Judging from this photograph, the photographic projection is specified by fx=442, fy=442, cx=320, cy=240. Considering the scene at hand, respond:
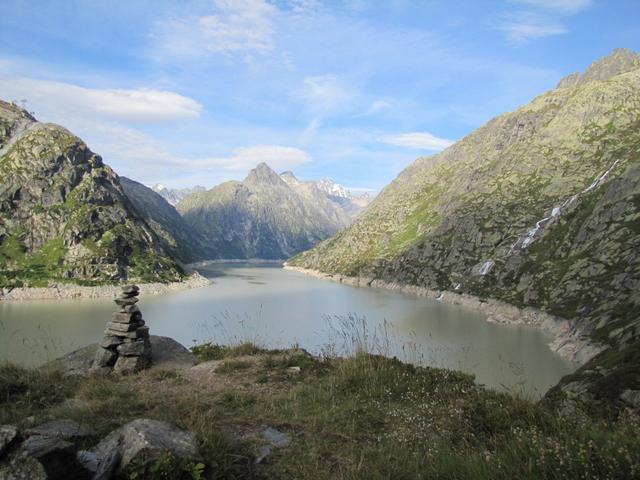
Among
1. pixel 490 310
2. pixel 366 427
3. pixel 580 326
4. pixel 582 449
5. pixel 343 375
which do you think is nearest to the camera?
pixel 582 449

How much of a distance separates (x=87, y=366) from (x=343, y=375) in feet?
30.2

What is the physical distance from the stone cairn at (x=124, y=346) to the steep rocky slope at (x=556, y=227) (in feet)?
164

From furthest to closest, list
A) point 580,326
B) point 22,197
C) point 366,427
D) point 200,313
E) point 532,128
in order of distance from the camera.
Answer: point 532,128
point 22,197
point 200,313
point 580,326
point 366,427

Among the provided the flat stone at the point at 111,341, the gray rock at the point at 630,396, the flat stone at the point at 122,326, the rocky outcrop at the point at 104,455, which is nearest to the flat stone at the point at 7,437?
the rocky outcrop at the point at 104,455

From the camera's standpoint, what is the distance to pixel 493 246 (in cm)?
13750

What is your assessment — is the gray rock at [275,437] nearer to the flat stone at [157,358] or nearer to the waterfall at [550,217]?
the flat stone at [157,358]

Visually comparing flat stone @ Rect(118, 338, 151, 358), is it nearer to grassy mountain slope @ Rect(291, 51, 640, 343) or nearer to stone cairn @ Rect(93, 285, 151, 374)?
stone cairn @ Rect(93, 285, 151, 374)

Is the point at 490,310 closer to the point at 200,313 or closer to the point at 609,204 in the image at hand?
the point at 609,204

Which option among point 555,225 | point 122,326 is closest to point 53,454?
point 122,326

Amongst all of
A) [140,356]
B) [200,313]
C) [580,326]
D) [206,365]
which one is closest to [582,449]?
[206,365]

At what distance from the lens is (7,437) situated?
4.86 m

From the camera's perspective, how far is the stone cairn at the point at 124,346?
1378cm

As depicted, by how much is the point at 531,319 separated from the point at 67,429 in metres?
93.9

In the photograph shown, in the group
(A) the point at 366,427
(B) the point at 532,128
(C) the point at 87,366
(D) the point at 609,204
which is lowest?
(C) the point at 87,366
